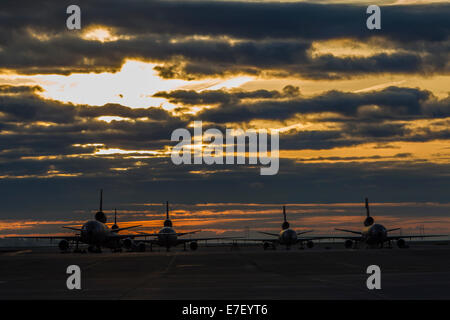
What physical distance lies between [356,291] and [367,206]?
132 metres

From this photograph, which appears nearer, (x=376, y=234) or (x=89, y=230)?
(x=89, y=230)

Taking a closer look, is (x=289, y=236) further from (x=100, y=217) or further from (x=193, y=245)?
(x=100, y=217)

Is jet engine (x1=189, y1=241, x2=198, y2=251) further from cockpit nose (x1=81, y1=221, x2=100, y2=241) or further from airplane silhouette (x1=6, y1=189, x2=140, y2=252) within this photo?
cockpit nose (x1=81, y1=221, x2=100, y2=241)

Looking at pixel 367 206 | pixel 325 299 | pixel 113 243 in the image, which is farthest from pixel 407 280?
pixel 367 206

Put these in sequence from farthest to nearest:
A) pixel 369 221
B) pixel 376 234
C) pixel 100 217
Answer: pixel 369 221, pixel 376 234, pixel 100 217

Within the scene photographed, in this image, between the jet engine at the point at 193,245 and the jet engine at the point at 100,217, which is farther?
the jet engine at the point at 193,245

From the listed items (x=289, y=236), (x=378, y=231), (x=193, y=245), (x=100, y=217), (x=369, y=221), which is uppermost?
(x=100, y=217)

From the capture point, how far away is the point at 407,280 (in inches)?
1446

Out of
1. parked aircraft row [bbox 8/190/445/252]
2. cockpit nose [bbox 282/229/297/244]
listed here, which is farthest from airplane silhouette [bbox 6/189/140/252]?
cockpit nose [bbox 282/229/297/244]

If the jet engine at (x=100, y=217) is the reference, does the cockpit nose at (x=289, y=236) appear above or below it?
below

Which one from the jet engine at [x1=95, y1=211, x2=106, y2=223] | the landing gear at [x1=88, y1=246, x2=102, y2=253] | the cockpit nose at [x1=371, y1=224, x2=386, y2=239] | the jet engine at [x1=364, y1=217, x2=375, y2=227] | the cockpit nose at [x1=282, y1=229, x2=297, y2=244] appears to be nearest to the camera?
the landing gear at [x1=88, y1=246, x2=102, y2=253]

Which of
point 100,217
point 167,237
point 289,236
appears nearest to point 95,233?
point 100,217

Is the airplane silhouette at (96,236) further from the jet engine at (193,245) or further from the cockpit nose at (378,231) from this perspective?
the cockpit nose at (378,231)

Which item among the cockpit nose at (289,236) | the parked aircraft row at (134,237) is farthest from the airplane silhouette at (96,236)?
the cockpit nose at (289,236)
